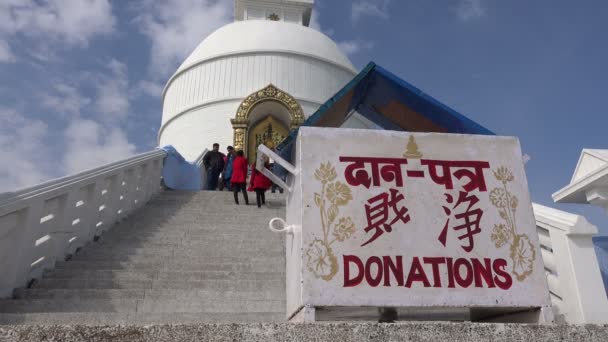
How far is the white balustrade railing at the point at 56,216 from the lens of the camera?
4082 millimetres

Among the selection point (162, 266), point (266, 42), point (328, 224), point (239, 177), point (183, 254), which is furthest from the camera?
point (266, 42)

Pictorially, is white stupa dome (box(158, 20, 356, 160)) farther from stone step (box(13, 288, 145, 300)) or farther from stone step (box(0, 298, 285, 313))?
stone step (box(0, 298, 285, 313))

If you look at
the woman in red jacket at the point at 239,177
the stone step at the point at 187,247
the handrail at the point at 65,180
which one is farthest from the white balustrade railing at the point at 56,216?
the woman in red jacket at the point at 239,177

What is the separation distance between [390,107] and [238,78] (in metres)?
12.2

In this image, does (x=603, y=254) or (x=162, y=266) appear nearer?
(x=603, y=254)


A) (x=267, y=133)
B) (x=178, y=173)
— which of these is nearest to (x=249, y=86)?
(x=267, y=133)

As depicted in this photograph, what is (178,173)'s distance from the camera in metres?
10.6

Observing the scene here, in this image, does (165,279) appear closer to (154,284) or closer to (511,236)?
(154,284)

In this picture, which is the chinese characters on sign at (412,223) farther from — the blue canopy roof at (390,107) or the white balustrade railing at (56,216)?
the white balustrade railing at (56,216)

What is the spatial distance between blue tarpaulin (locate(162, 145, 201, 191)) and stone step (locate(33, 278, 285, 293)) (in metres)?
5.70

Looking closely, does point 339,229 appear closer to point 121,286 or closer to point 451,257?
point 451,257

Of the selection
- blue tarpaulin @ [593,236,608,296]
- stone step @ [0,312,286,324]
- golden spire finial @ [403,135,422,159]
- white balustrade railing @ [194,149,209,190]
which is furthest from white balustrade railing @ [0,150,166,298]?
blue tarpaulin @ [593,236,608,296]

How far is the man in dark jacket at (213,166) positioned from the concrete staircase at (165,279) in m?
4.23

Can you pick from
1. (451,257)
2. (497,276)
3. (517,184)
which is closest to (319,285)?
(451,257)
